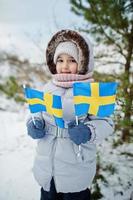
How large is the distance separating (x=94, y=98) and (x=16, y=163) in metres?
2.84

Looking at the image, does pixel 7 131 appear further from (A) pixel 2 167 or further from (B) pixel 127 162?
(B) pixel 127 162

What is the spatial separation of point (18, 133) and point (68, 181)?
417 centimetres

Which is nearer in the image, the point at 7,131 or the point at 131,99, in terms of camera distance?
the point at 131,99

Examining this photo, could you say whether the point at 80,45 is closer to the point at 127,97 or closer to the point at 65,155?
the point at 65,155

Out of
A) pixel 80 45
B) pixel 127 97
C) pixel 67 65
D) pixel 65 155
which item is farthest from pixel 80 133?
pixel 127 97

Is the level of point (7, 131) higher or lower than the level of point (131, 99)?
lower

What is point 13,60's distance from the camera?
588 inches

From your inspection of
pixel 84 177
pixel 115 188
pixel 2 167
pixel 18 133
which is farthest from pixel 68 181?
pixel 18 133

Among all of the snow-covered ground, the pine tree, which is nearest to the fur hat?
the pine tree

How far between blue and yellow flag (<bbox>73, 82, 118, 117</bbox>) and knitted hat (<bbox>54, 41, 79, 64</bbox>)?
0.96 ft

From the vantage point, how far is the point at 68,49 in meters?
2.56

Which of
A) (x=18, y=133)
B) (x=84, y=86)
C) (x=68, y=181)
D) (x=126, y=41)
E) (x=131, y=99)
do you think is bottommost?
(x=18, y=133)

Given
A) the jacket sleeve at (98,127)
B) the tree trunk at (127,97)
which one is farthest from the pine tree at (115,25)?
the jacket sleeve at (98,127)

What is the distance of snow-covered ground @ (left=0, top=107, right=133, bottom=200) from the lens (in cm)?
391
